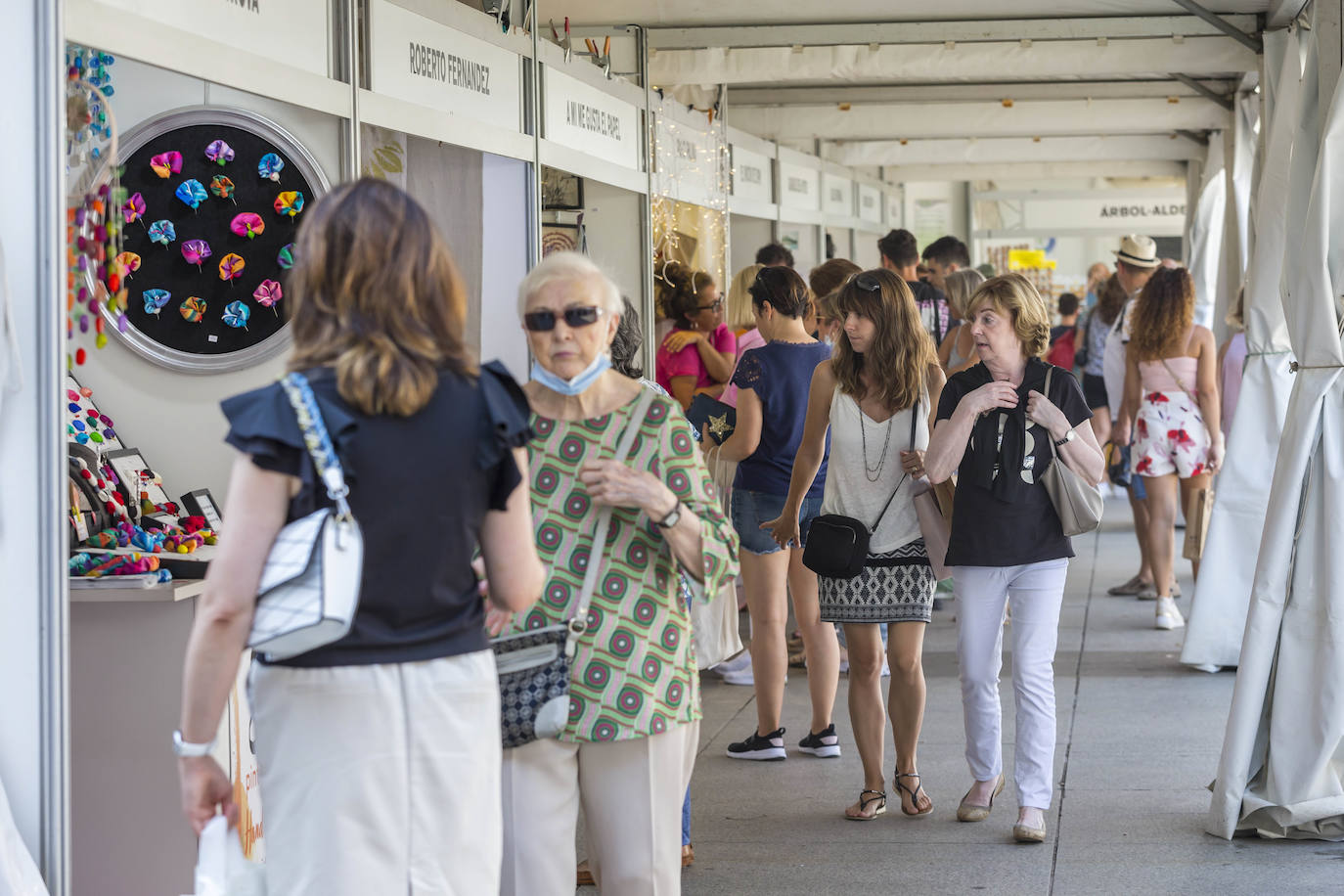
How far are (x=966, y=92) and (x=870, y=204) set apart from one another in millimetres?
4004

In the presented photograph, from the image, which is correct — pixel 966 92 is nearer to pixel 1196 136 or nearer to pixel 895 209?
pixel 1196 136

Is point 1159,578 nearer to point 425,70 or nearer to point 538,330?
point 425,70

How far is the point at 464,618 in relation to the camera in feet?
7.86

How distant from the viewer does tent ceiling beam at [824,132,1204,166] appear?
16.4 metres

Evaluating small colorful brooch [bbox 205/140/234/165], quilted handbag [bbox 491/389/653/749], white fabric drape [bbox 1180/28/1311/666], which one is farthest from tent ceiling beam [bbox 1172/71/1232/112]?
quilted handbag [bbox 491/389/653/749]

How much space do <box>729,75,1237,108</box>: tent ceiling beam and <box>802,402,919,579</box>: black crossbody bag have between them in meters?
8.65

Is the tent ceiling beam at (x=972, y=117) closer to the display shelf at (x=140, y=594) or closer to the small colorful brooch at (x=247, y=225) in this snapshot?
the small colorful brooch at (x=247, y=225)

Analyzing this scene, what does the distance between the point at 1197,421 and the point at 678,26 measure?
3585 millimetres

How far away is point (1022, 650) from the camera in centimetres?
472

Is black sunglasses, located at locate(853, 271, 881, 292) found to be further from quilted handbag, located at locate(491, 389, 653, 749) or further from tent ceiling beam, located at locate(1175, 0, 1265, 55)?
tent ceiling beam, located at locate(1175, 0, 1265, 55)

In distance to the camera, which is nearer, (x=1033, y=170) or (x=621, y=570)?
(x=621, y=570)

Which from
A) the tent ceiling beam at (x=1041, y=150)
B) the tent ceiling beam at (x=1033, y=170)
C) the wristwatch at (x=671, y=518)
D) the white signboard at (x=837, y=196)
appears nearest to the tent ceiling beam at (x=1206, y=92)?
the white signboard at (x=837, y=196)

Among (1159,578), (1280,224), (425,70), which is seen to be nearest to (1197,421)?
(1159,578)

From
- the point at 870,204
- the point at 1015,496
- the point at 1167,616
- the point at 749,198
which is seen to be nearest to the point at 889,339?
the point at 1015,496
